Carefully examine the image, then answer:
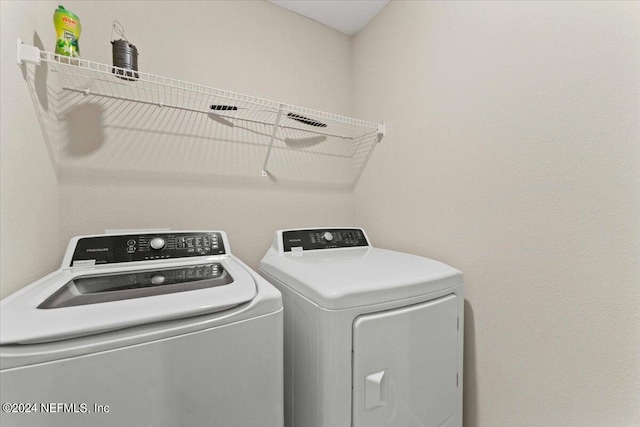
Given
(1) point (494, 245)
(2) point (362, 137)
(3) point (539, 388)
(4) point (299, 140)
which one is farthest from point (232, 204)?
(3) point (539, 388)

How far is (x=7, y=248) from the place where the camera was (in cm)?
80

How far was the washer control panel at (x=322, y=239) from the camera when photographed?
5.10 ft

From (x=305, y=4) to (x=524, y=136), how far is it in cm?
159

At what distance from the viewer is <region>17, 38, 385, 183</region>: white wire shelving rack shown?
111 cm

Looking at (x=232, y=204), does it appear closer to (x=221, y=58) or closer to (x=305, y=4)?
(x=221, y=58)

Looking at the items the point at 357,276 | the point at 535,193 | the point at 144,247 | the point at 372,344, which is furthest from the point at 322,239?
the point at 535,193

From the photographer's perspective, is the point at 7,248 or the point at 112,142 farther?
the point at 112,142

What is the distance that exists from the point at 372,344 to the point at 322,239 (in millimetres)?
827

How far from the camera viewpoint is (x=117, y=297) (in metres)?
0.77

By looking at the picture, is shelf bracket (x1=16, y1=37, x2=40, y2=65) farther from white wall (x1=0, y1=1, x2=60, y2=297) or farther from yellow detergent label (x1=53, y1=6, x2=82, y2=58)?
yellow detergent label (x1=53, y1=6, x2=82, y2=58)

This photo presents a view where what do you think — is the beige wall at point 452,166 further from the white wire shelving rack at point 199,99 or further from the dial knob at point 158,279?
the dial knob at point 158,279

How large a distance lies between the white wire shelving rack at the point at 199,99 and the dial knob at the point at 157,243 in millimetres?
685

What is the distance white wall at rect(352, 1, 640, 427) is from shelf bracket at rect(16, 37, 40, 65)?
1.66 metres

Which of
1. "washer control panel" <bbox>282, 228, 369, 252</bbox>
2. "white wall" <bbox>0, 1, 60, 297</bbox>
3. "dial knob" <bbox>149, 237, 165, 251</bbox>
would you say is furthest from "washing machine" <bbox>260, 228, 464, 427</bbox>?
"white wall" <bbox>0, 1, 60, 297</bbox>
